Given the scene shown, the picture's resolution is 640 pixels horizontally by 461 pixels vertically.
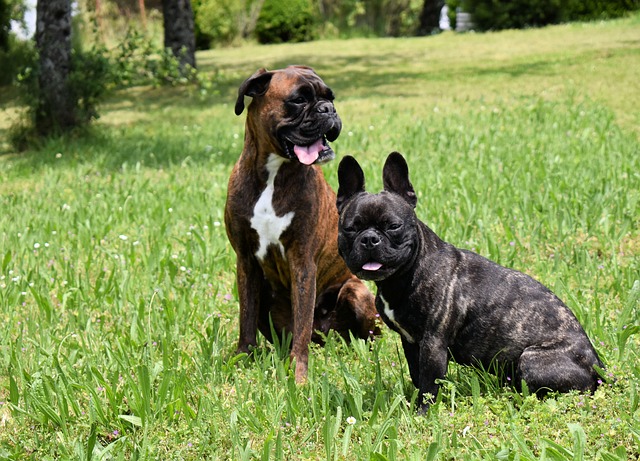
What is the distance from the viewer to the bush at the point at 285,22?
31.8 m

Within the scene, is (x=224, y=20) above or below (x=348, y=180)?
above

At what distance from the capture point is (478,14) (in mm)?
29562

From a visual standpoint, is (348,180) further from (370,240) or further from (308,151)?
(370,240)

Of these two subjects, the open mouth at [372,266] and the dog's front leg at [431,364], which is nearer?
the open mouth at [372,266]

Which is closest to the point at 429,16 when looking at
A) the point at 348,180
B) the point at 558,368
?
the point at 348,180

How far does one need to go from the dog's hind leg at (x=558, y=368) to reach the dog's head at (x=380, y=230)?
73 centimetres

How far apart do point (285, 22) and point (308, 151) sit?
28.8m

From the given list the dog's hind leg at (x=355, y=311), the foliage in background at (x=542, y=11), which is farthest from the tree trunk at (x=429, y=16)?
the dog's hind leg at (x=355, y=311)

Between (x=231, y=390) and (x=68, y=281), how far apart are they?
2211 millimetres

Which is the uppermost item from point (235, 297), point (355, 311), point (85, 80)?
point (85, 80)

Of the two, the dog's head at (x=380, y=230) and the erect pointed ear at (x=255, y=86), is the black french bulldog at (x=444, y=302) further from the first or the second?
the erect pointed ear at (x=255, y=86)

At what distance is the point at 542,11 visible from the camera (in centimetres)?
2891

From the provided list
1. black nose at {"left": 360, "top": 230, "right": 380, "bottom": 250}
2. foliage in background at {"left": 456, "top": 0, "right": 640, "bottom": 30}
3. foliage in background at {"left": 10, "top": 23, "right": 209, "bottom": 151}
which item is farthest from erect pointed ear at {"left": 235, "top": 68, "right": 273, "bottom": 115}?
foliage in background at {"left": 456, "top": 0, "right": 640, "bottom": 30}

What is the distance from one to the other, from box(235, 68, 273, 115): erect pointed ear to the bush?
28474 mm
